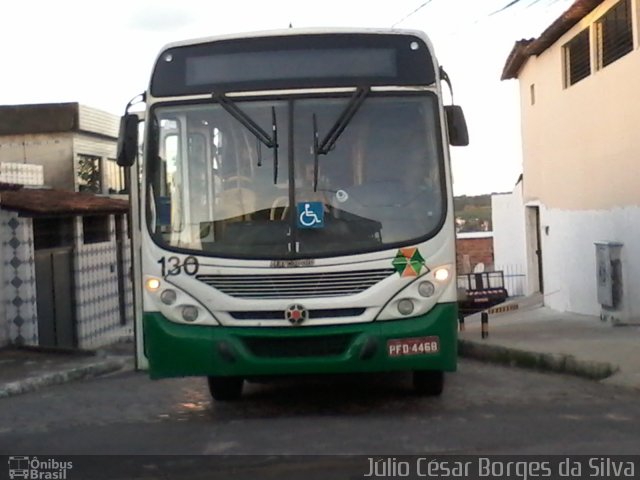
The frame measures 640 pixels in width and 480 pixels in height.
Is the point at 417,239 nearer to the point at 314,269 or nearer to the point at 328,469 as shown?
the point at 314,269

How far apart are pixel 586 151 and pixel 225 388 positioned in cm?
1049

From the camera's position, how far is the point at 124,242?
21359 mm

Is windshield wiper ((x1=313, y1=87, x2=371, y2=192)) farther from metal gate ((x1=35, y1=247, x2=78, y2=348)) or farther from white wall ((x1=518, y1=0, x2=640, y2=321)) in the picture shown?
metal gate ((x1=35, y1=247, x2=78, y2=348))

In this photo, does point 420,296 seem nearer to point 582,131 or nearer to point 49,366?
point 49,366

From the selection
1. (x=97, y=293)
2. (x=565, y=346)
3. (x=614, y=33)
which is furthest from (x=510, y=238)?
(x=565, y=346)

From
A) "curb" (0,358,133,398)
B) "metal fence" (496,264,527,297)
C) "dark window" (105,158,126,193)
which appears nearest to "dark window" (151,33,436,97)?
"curb" (0,358,133,398)

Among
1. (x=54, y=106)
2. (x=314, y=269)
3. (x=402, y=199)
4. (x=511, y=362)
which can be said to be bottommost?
(x=511, y=362)

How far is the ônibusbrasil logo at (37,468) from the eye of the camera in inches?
267

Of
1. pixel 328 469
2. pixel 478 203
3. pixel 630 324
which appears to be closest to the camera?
pixel 328 469

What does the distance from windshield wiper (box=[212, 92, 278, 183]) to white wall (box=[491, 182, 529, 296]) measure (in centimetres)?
2297

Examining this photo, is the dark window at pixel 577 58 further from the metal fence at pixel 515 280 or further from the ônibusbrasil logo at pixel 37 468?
the ônibusbrasil logo at pixel 37 468

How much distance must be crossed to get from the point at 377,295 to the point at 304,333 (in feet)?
2.11

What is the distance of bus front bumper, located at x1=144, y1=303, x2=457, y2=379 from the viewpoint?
26.2 feet

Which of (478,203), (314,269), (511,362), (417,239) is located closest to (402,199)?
(417,239)
